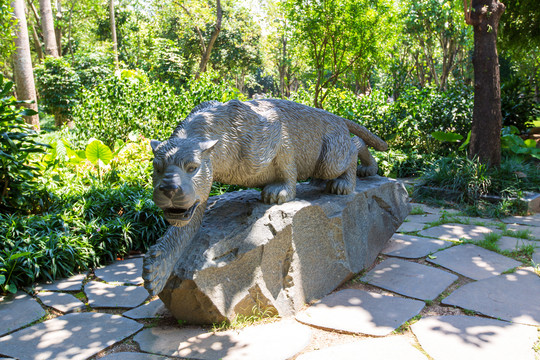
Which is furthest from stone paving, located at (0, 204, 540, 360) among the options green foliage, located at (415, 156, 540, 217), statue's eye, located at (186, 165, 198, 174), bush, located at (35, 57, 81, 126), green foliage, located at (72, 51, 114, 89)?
green foliage, located at (72, 51, 114, 89)

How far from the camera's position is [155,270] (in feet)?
7.46

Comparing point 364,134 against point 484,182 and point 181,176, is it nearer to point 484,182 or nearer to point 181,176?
point 181,176

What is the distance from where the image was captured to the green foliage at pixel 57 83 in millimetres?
12870

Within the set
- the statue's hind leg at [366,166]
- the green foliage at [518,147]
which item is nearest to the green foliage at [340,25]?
the green foliage at [518,147]

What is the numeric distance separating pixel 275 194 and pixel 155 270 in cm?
109

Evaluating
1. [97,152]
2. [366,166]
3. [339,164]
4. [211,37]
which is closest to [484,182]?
[366,166]

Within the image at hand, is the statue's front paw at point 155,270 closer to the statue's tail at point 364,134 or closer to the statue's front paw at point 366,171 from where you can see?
the statue's tail at point 364,134

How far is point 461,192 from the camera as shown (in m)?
6.37

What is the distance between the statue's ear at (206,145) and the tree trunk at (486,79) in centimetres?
558

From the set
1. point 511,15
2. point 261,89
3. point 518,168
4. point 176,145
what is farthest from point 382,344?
point 261,89

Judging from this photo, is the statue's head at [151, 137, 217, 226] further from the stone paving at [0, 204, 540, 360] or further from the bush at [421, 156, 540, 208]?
the bush at [421, 156, 540, 208]

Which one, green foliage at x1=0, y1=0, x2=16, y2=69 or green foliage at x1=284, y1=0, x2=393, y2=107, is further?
green foliage at x1=284, y1=0, x2=393, y2=107

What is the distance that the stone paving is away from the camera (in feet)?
7.75

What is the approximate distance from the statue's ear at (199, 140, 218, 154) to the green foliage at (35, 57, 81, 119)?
12.1 metres
